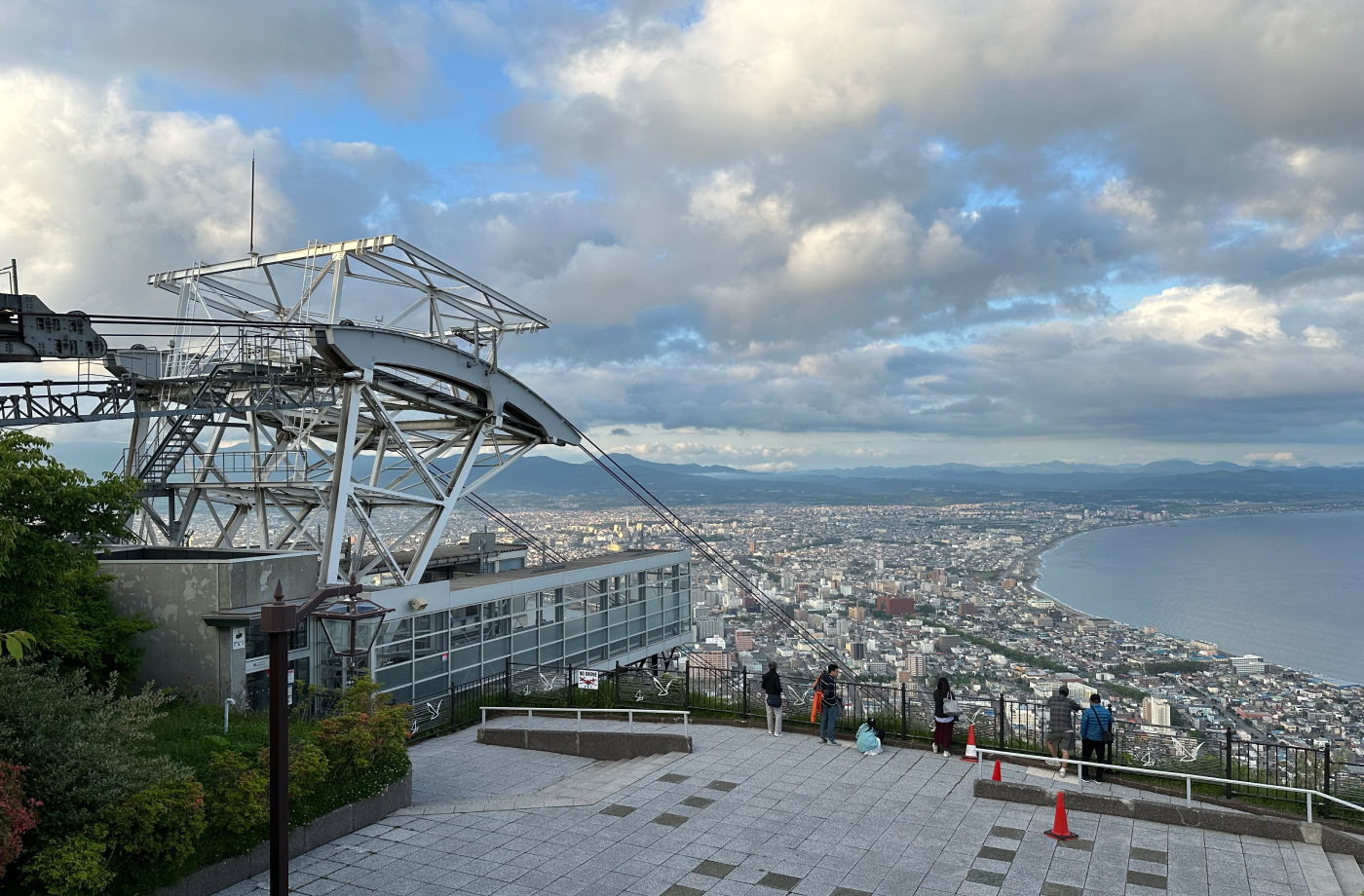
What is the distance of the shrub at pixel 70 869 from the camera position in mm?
7949

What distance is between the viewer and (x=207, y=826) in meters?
9.84

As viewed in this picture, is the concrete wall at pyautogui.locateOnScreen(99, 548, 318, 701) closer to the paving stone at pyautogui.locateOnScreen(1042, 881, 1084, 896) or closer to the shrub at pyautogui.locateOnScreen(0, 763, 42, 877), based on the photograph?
the shrub at pyautogui.locateOnScreen(0, 763, 42, 877)

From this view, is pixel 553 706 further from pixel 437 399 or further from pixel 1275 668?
pixel 1275 668

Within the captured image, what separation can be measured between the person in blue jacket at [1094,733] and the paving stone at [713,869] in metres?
6.28

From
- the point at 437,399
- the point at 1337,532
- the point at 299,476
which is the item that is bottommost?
the point at 1337,532

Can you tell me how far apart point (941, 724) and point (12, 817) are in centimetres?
1290

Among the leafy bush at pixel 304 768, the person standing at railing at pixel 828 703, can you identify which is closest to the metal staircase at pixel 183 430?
the leafy bush at pixel 304 768

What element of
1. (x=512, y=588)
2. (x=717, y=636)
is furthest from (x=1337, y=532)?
(x=512, y=588)

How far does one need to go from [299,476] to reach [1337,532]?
20122cm

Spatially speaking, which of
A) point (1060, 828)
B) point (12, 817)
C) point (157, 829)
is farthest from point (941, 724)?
point (12, 817)

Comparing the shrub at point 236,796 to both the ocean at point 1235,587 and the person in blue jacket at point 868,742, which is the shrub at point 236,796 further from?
the ocean at point 1235,587

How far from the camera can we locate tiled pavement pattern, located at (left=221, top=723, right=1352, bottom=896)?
32.1 ft

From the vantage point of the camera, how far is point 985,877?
995cm

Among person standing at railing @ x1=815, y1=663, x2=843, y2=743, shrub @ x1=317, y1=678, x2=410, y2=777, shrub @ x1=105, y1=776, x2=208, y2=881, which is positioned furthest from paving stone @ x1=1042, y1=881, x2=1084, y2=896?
shrub @ x1=105, y1=776, x2=208, y2=881
